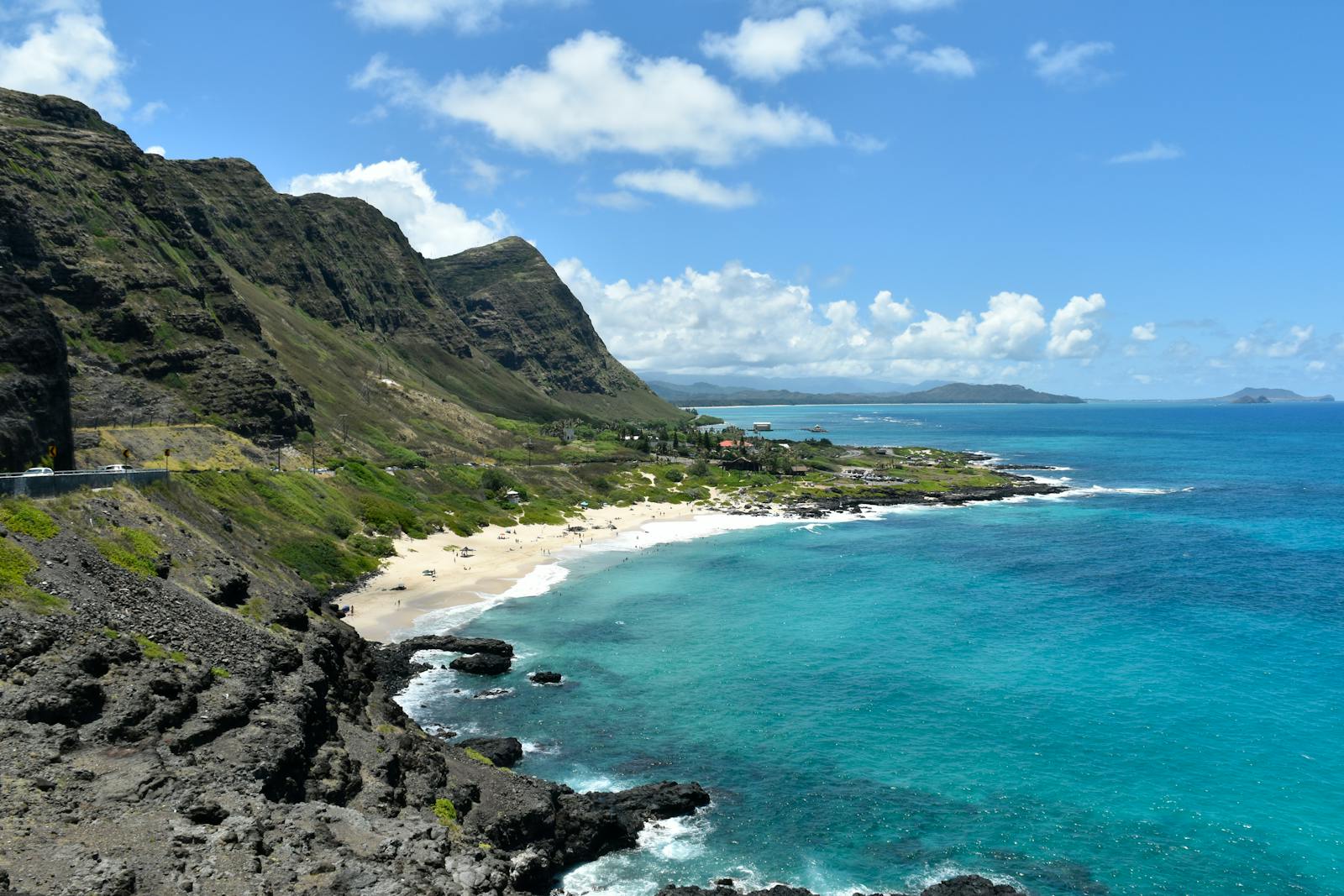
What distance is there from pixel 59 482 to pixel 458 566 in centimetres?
5222

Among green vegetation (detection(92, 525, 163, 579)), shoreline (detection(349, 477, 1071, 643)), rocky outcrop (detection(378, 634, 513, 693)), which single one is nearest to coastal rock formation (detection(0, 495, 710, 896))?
green vegetation (detection(92, 525, 163, 579))

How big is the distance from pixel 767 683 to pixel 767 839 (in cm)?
1893

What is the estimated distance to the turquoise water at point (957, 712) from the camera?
3388 cm

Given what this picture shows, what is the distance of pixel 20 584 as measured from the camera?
28266 millimetres

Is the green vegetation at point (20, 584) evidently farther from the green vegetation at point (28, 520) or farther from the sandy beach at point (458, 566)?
the sandy beach at point (458, 566)

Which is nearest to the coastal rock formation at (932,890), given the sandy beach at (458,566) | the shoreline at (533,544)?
the shoreline at (533,544)

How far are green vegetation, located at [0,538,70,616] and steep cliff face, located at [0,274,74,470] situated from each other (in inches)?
582

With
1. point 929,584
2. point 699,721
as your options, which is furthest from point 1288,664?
point 699,721

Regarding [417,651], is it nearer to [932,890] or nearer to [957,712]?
[957,712]

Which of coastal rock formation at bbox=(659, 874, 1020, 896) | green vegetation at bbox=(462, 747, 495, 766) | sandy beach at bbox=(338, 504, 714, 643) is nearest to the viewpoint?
coastal rock formation at bbox=(659, 874, 1020, 896)

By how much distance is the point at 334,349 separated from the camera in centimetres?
17638

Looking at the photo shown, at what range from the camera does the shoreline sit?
232 ft

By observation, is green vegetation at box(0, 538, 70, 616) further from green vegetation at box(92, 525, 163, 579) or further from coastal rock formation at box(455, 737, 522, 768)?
coastal rock formation at box(455, 737, 522, 768)

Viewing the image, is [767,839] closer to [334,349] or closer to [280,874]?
[280,874]
